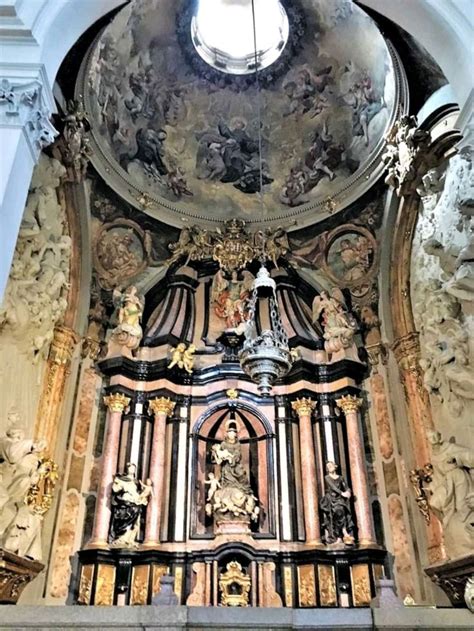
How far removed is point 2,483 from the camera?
311 inches

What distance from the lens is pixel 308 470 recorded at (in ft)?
36.8

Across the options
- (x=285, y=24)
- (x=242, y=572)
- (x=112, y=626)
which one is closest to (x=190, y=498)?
(x=242, y=572)

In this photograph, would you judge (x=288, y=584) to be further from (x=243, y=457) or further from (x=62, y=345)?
(x=62, y=345)

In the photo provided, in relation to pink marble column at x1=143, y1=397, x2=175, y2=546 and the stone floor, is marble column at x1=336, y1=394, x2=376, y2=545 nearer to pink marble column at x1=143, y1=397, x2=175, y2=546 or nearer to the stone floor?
pink marble column at x1=143, y1=397, x2=175, y2=546

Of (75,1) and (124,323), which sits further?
(124,323)

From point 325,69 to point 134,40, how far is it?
14.4 feet

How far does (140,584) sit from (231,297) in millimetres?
6519

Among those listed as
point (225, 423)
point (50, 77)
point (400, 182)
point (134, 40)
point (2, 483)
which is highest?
point (134, 40)

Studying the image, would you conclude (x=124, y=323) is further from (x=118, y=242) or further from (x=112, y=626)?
(x=112, y=626)

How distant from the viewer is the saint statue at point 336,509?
10422 mm

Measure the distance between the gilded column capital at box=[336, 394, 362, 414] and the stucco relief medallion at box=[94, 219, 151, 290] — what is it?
5637mm

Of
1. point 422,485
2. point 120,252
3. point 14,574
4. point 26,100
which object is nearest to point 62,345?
point 120,252

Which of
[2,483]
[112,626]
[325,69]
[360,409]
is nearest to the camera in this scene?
[112,626]

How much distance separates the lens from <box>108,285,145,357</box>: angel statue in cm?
1216
